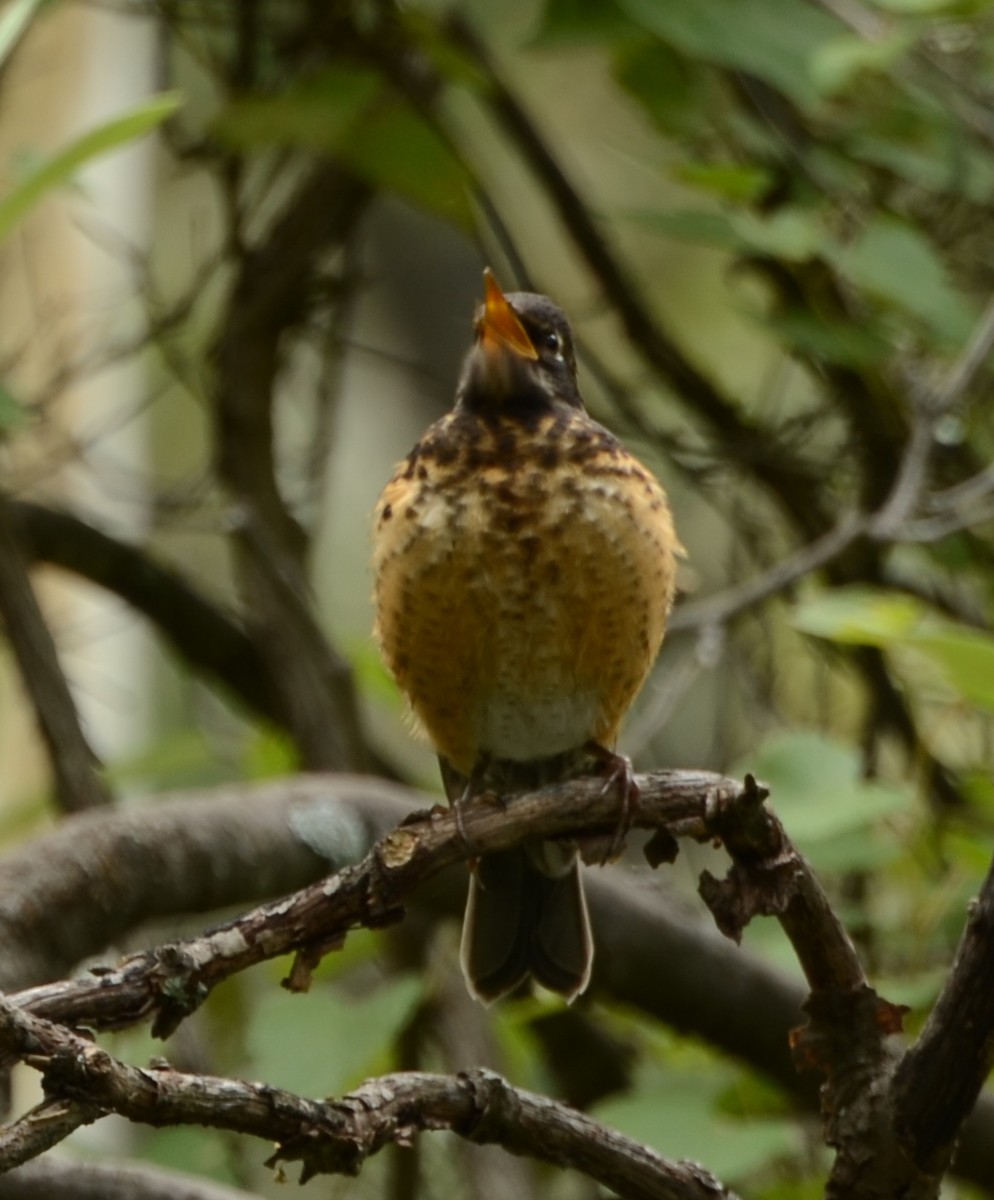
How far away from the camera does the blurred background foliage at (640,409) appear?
9.98 ft

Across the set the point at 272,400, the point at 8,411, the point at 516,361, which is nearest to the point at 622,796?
the point at 8,411

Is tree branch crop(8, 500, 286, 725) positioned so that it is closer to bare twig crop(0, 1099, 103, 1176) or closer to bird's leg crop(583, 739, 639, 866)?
bird's leg crop(583, 739, 639, 866)

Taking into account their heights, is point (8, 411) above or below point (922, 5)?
below

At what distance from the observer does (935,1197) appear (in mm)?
1951

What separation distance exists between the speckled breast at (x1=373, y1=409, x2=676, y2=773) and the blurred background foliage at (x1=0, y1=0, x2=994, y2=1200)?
0.30 m

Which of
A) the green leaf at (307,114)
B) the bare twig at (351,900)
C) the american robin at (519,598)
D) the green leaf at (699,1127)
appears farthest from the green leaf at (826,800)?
the green leaf at (307,114)

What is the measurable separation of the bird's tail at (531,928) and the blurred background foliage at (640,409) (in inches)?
5.5

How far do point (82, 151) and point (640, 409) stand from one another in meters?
2.39

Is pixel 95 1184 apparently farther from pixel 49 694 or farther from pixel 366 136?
pixel 366 136

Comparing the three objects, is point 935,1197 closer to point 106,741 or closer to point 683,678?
point 683,678

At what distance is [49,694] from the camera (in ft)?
11.3

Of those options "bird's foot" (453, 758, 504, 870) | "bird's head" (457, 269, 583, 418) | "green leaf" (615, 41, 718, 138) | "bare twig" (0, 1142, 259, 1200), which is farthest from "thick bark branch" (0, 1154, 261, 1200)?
"green leaf" (615, 41, 718, 138)

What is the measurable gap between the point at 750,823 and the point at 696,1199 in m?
0.37

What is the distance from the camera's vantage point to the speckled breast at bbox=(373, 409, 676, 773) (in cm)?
281
